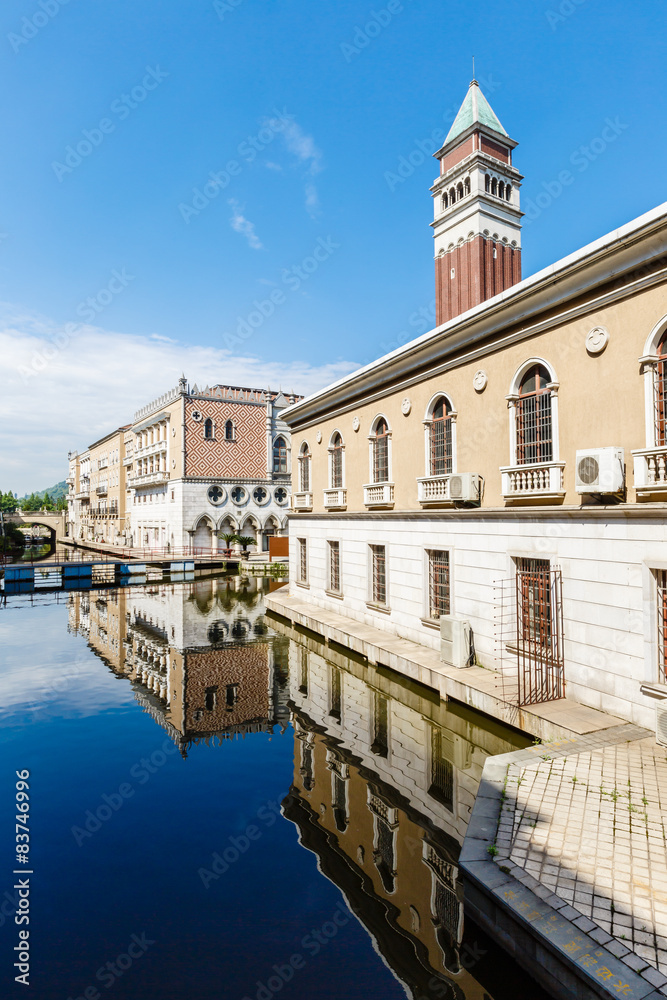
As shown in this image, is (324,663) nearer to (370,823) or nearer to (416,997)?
(370,823)

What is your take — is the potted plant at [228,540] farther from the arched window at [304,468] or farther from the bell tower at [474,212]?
the bell tower at [474,212]

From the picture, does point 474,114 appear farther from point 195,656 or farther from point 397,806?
point 397,806

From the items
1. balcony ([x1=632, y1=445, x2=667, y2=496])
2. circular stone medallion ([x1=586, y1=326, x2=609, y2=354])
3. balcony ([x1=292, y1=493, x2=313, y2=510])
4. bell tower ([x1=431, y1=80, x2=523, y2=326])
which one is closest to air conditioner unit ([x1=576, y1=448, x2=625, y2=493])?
balcony ([x1=632, y1=445, x2=667, y2=496])

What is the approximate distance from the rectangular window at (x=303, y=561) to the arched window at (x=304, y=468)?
6.63 ft

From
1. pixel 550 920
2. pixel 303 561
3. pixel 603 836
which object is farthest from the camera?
pixel 303 561

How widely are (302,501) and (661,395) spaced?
14.2 metres

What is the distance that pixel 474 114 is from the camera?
1314 inches

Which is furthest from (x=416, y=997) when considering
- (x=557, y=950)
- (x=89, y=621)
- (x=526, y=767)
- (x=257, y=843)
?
(x=89, y=621)

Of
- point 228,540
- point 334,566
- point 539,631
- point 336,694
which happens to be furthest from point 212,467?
point 539,631

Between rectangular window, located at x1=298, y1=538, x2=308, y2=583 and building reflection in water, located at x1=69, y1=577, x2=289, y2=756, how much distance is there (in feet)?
7.11

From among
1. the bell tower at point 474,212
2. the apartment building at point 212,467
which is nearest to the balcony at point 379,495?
the bell tower at point 474,212

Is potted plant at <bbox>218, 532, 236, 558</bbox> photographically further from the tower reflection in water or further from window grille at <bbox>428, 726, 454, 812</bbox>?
window grille at <bbox>428, 726, 454, 812</bbox>

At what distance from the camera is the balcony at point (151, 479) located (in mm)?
42219

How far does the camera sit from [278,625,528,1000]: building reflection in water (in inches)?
186
